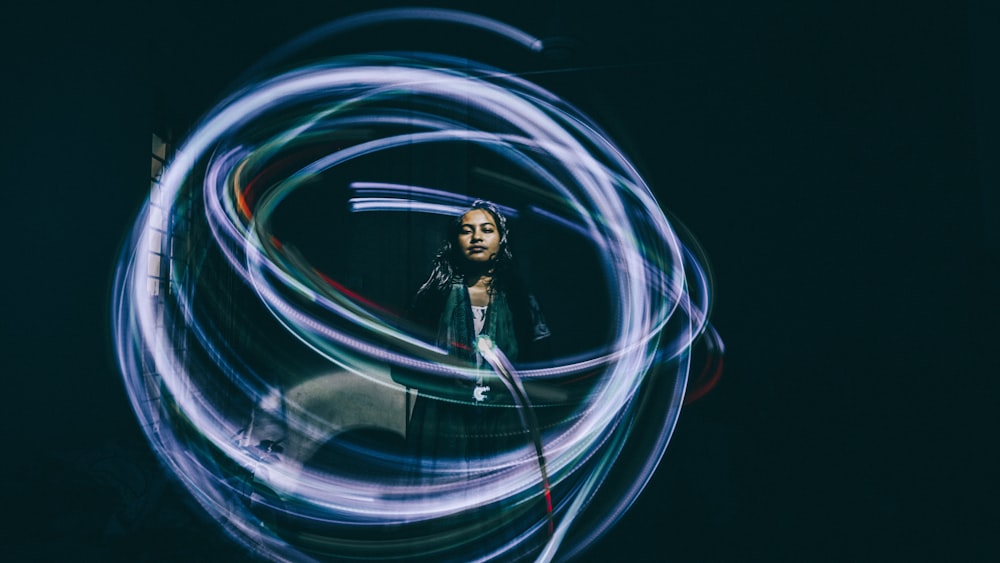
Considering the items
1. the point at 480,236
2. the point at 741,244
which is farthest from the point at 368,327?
the point at 741,244

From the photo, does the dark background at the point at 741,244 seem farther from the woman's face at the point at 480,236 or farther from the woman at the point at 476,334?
the woman's face at the point at 480,236

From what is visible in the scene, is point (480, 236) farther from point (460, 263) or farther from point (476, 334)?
point (476, 334)

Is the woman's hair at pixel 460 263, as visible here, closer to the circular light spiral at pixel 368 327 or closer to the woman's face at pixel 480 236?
the woman's face at pixel 480 236

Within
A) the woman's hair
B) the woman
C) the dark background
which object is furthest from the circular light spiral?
the woman's hair

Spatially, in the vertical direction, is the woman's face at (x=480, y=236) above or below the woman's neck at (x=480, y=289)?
above

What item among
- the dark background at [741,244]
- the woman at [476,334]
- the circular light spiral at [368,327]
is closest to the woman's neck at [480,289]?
the woman at [476,334]

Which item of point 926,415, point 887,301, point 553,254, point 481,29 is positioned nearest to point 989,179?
point 887,301

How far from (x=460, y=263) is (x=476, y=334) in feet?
1.27

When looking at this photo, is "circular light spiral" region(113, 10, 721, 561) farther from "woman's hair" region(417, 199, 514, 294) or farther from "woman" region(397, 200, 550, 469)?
"woman's hair" region(417, 199, 514, 294)

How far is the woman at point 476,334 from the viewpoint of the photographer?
7.98ft

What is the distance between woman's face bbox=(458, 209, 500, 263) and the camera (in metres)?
2.51

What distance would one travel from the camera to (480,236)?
2.51 m

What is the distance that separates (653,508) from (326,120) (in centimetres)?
309

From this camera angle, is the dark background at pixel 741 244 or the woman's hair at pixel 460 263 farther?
the woman's hair at pixel 460 263
